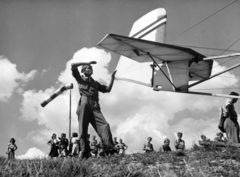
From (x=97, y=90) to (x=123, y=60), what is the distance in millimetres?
3858

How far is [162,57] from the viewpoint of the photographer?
8.20 m

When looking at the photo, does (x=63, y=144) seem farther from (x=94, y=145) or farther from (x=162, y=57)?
(x=162, y=57)

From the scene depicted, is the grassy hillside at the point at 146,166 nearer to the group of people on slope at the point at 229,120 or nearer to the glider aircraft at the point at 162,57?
the group of people on slope at the point at 229,120

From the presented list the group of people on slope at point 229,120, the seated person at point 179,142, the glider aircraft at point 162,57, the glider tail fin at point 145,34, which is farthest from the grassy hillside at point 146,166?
the glider tail fin at point 145,34

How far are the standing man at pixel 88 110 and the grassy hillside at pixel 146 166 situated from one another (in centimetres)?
104

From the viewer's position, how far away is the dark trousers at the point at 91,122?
5.85 m

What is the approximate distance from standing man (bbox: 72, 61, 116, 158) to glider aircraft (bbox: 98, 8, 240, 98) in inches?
44.9

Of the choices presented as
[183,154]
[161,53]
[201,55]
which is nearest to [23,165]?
[183,154]

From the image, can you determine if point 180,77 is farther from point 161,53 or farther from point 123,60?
point 123,60

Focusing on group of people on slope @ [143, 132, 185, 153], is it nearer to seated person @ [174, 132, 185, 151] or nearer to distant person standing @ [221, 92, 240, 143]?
seated person @ [174, 132, 185, 151]

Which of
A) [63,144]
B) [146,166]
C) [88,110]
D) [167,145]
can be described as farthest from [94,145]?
[146,166]

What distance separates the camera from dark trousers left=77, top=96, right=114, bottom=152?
5848 mm

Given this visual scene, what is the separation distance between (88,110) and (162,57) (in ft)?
10.6

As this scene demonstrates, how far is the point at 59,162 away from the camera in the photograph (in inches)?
143
